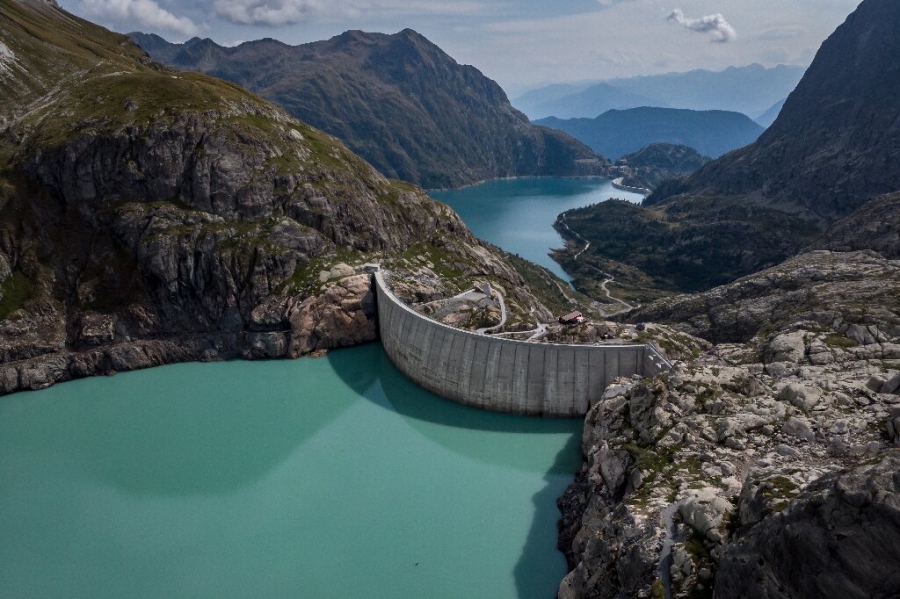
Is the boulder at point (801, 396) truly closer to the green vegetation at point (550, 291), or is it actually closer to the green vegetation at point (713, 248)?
the green vegetation at point (550, 291)

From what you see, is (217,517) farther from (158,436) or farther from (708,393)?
(708,393)

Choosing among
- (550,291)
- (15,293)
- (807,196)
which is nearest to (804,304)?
(550,291)

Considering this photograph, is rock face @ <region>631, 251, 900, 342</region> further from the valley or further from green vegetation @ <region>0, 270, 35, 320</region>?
green vegetation @ <region>0, 270, 35, 320</region>

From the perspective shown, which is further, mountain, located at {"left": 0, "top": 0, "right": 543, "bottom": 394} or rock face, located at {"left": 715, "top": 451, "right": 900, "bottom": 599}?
mountain, located at {"left": 0, "top": 0, "right": 543, "bottom": 394}

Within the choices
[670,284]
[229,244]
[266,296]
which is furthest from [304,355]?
[670,284]

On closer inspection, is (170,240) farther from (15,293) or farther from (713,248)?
(713,248)

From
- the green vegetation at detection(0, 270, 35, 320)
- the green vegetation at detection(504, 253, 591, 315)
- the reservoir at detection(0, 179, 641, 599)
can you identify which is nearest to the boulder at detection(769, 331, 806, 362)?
the reservoir at detection(0, 179, 641, 599)
